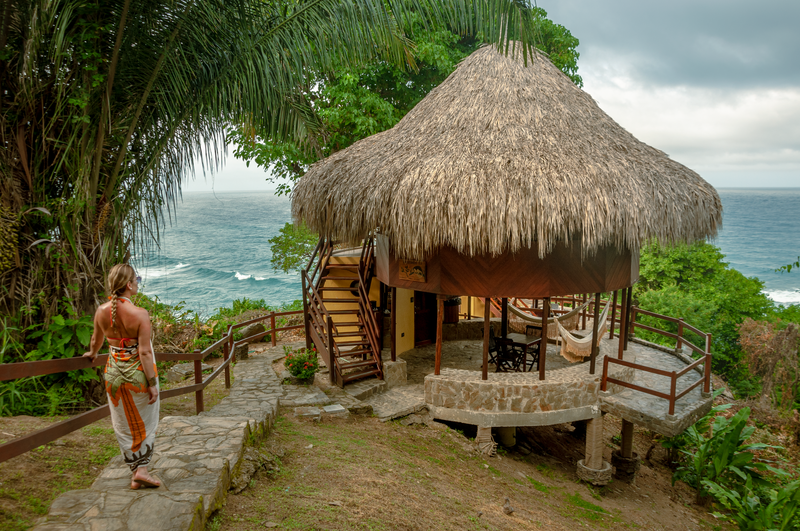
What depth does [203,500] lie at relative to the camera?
3156mm

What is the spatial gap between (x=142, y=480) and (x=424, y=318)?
7.70m

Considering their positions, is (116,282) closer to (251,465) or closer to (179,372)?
(251,465)

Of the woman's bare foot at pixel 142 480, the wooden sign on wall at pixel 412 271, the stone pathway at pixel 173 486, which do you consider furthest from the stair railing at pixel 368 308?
the woman's bare foot at pixel 142 480

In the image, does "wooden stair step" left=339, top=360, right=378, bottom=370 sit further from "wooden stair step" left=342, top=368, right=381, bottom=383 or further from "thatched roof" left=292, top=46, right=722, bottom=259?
"thatched roof" left=292, top=46, right=722, bottom=259

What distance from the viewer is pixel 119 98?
209 inches

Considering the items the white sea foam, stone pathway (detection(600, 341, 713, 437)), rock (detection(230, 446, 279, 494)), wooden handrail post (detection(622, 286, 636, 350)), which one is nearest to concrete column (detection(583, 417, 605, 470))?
stone pathway (detection(600, 341, 713, 437))

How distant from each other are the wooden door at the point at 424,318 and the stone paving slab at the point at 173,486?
5618 mm

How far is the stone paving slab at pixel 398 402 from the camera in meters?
7.07

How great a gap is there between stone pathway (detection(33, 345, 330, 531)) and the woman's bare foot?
0.04 m

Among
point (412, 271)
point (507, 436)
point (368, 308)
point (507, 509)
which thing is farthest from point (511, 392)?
point (368, 308)

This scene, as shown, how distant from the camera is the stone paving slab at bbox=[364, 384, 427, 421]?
707cm

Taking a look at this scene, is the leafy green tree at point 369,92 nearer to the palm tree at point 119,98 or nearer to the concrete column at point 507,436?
the palm tree at point 119,98

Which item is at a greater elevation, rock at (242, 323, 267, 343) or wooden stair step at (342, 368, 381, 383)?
wooden stair step at (342, 368, 381, 383)

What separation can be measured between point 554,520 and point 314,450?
2803 mm
